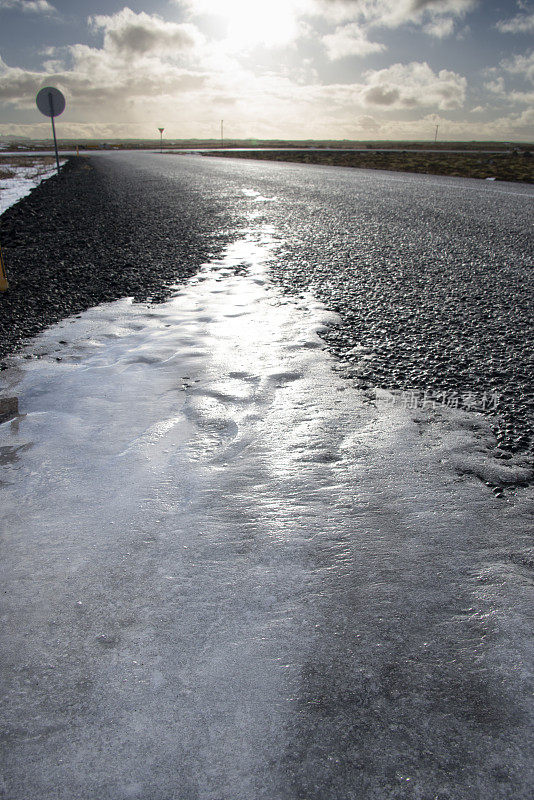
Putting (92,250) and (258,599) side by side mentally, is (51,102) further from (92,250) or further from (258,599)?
(258,599)

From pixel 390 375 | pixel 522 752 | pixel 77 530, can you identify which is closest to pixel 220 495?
pixel 77 530

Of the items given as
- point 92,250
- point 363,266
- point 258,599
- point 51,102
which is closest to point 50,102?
point 51,102

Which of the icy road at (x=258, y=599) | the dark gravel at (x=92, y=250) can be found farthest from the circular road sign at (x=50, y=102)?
the icy road at (x=258, y=599)

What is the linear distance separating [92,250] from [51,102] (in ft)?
59.6

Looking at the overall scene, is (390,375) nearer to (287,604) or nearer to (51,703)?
(287,604)

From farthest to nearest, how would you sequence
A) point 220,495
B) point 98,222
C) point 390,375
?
point 98,222
point 390,375
point 220,495

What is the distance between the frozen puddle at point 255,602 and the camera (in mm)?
1296

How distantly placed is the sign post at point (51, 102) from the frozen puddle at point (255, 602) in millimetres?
22129

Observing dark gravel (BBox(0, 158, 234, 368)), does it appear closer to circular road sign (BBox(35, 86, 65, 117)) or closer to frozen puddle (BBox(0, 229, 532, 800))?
frozen puddle (BBox(0, 229, 532, 800))

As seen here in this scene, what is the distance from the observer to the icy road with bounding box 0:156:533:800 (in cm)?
130

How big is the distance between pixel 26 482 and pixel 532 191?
1573 cm

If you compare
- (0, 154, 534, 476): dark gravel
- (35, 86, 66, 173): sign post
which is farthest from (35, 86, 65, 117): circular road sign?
(0, 154, 534, 476): dark gravel

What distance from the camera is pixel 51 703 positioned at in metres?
1.42

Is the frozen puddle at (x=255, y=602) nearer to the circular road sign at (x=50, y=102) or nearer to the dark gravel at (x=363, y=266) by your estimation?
the dark gravel at (x=363, y=266)
